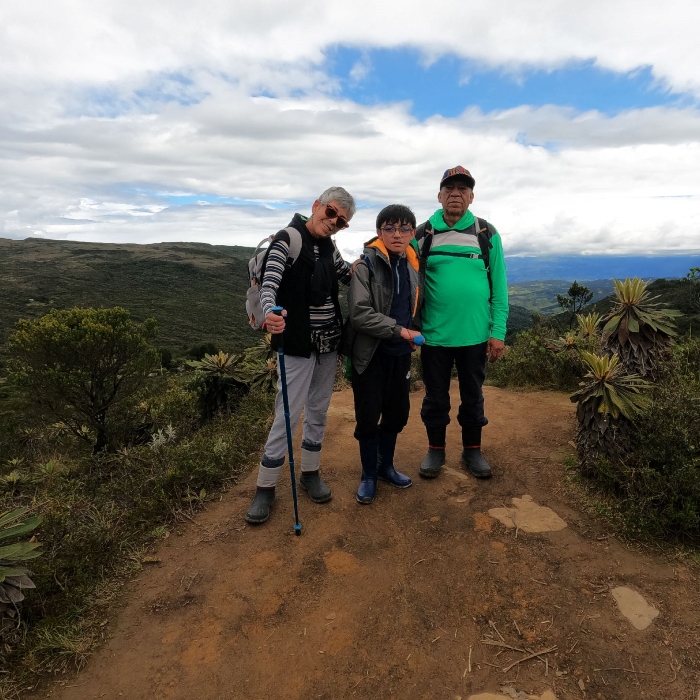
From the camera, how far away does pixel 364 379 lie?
3.40 metres

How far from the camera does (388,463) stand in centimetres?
397

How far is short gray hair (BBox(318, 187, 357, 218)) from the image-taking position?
3.03 meters

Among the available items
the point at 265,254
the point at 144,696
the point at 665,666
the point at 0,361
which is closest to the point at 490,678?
the point at 665,666

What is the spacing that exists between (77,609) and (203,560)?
748mm

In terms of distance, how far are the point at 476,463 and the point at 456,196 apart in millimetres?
2329

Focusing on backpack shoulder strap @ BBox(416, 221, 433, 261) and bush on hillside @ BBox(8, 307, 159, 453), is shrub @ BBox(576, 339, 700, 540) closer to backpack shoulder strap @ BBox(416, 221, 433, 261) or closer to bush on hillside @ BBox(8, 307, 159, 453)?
backpack shoulder strap @ BBox(416, 221, 433, 261)

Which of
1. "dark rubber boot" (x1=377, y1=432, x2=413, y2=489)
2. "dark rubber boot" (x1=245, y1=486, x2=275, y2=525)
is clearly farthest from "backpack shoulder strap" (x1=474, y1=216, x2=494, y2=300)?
"dark rubber boot" (x1=245, y1=486, x2=275, y2=525)

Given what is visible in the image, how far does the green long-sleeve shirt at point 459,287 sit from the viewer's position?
351 cm

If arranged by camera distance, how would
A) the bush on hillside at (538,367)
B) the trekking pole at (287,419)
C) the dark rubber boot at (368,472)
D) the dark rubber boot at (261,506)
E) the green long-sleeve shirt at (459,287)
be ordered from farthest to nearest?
the bush on hillside at (538,367) → the dark rubber boot at (368,472) → the green long-sleeve shirt at (459,287) → the dark rubber boot at (261,506) → the trekking pole at (287,419)

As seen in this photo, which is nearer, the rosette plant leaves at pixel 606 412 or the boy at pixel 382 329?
the boy at pixel 382 329

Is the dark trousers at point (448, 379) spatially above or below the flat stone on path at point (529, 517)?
above

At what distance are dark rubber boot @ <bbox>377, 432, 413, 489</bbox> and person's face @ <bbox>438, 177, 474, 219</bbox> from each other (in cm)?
189

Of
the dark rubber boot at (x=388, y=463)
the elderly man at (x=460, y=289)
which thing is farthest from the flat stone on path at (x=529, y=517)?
the elderly man at (x=460, y=289)

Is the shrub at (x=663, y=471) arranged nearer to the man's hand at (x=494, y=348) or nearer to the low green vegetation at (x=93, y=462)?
the man's hand at (x=494, y=348)
